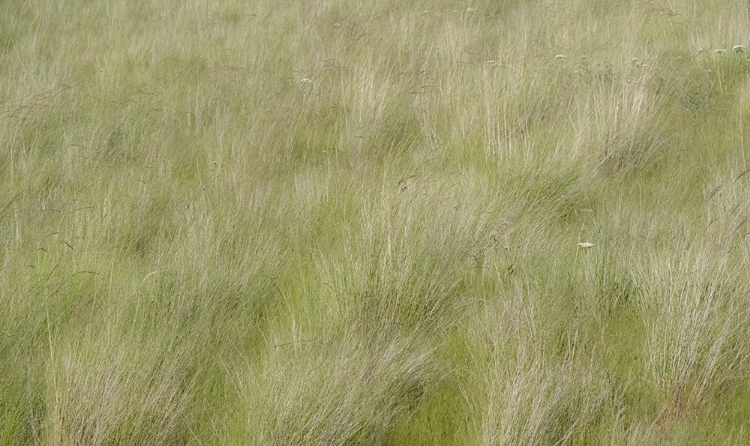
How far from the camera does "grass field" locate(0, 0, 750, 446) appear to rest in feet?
7.08

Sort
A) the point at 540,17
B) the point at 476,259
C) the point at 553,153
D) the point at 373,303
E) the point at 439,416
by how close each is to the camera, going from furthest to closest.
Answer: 1. the point at 540,17
2. the point at 553,153
3. the point at 476,259
4. the point at 373,303
5. the point at 439,416

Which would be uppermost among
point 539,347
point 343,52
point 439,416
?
point 343,52

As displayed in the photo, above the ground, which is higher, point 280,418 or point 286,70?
point 286,70

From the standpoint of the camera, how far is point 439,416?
2.24 meters

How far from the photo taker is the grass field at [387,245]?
2158mm

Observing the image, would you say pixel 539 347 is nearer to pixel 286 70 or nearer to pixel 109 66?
pixel 286 70

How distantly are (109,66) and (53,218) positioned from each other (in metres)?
2.78

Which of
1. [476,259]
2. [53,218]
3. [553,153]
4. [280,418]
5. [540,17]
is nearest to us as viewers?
[280,418]

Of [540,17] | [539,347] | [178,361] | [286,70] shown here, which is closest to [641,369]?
[539,347]

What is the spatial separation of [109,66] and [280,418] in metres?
4.54

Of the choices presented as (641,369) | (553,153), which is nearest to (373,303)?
(641,369)

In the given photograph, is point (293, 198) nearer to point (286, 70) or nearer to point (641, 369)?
point (641, 369)

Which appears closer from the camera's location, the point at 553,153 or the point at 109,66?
the point at 553,153

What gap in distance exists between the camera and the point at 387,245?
9.14 ft
